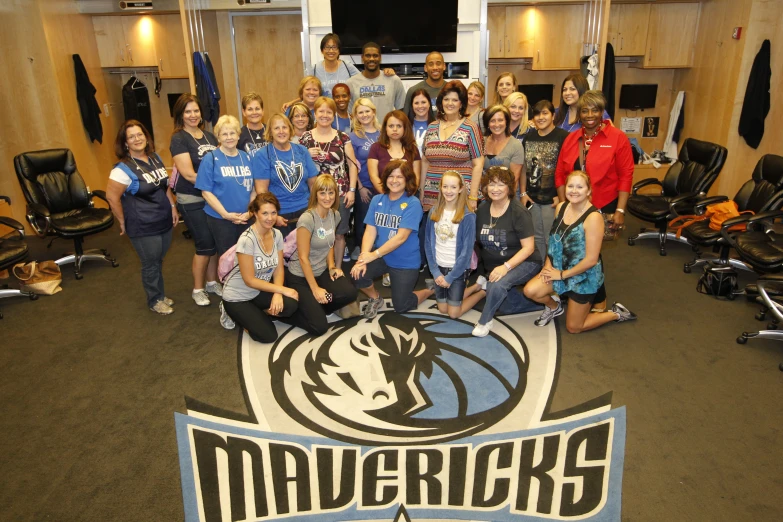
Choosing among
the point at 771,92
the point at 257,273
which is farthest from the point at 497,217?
the point at 771,92

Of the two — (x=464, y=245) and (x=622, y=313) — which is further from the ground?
(x=464, y=245)

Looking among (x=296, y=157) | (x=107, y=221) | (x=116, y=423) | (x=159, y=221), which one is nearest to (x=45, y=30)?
(x=107, y=221)

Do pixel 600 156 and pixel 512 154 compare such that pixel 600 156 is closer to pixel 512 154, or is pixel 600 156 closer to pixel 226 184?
pixel 512 154

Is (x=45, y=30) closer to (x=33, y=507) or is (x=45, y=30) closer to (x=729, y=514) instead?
(x=33, y=507)

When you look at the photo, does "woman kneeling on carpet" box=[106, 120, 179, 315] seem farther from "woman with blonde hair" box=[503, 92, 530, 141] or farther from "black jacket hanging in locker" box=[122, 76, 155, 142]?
"black jacket hanging in locker" box=[122, 76, 155, 142]

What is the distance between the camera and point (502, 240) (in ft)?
13.5

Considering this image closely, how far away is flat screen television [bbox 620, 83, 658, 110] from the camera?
26.4 ft

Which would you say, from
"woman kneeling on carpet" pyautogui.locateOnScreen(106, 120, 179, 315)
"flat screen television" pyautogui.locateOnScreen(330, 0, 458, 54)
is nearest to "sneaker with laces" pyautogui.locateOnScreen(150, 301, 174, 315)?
"woman kneeling on carpet" pyautogui.locateOnScreen(106, 120, 179, 315)

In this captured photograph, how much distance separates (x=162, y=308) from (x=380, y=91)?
2.72m

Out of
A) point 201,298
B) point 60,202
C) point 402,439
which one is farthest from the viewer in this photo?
point 60,202

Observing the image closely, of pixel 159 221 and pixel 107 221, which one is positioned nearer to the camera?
pixel 159 221

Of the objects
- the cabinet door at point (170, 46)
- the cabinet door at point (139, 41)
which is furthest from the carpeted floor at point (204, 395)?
the cabinet door at point (139, 41)

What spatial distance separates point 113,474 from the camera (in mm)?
2797

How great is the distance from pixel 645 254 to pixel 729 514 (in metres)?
3.51
